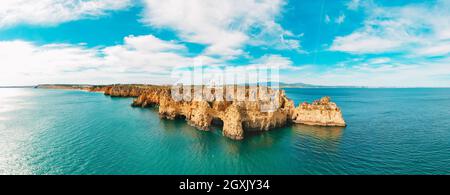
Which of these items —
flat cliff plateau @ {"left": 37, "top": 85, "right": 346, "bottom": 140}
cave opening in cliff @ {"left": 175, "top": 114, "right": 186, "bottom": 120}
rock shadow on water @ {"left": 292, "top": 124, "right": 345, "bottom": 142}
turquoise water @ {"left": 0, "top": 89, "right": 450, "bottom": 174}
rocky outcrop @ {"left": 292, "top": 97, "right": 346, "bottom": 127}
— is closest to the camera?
turquoise water @ {"left": 0, "top": 89, "right": 450, "bottom": 174}

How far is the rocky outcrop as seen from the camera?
44.8m

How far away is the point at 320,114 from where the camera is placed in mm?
45406

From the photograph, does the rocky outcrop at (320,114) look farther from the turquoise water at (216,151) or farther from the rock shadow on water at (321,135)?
the turquoise water at (216,151)

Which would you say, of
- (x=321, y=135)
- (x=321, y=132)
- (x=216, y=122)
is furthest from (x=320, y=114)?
(x=216, y=122)

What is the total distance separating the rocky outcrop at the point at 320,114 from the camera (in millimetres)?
44750

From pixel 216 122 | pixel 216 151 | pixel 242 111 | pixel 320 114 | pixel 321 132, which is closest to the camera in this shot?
pixel 216 151

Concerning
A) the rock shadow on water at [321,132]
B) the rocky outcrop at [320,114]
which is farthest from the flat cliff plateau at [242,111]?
the rock shadow on water at [321,132]

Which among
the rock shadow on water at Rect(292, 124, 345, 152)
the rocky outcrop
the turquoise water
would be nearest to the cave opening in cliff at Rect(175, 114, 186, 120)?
the turquoise water

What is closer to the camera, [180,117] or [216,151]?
[216,151]

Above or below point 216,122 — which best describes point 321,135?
below

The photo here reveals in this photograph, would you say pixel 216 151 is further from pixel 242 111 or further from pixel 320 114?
pixel 320 114

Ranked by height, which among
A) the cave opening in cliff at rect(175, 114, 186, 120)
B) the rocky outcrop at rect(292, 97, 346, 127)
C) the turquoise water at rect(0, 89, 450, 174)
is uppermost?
the rocky outcrop at rect(292, 97, 346, 127)

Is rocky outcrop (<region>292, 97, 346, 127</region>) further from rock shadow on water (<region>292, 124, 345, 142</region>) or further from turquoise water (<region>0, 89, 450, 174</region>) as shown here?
turquoise water (<region>0, 89, 450, 174</region>)
